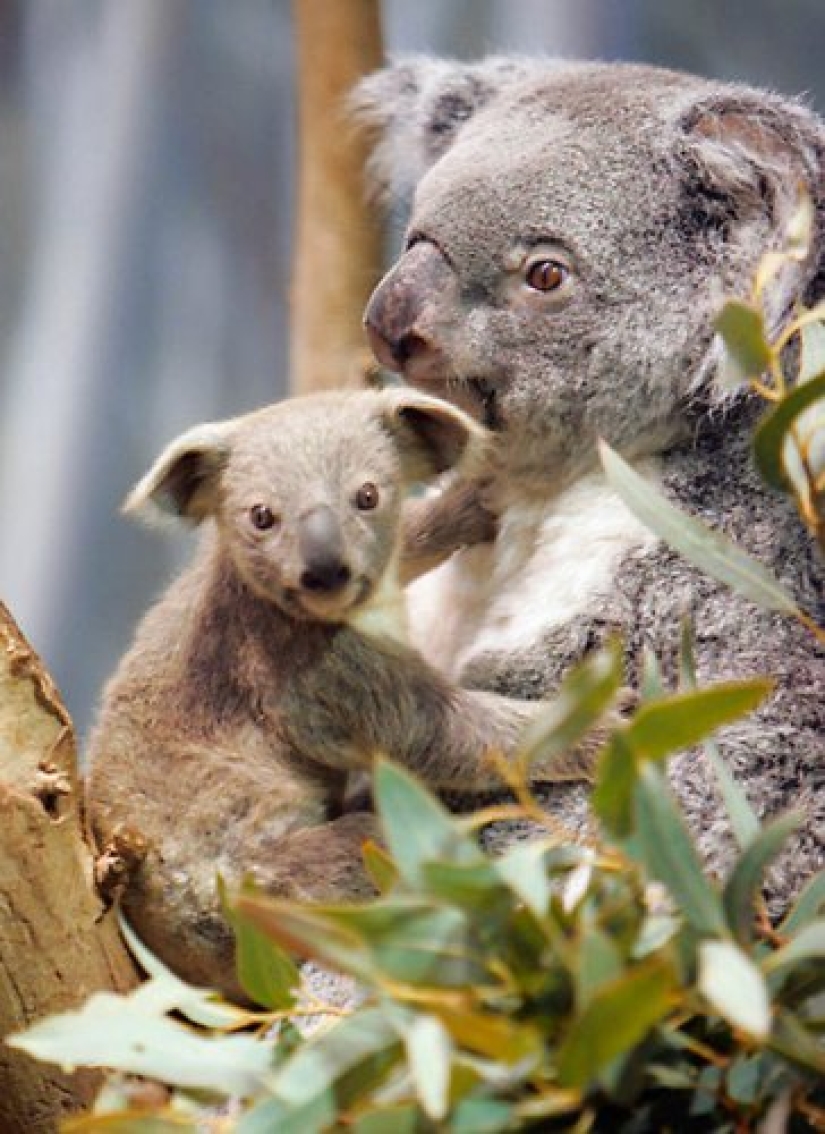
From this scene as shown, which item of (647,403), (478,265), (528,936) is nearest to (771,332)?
(647,403)

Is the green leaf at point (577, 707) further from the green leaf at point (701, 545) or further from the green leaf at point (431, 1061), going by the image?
the green leaf at point (701, 545)

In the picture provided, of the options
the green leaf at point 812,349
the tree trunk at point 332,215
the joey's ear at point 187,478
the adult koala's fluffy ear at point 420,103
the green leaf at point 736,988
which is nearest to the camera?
the green leaf at point 736,988

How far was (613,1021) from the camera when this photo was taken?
0.94 metres

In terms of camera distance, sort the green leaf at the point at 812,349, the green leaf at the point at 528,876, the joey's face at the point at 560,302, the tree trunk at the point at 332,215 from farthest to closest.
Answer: the tree trunk at the point at 332,215 < the joey's face at the point at 560,302 < the green leaf at the point at 812,349 < the green leaf at the point at 528,876

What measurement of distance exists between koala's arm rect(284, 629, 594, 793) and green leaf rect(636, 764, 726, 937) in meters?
0.66

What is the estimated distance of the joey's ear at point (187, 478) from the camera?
71.2 inches

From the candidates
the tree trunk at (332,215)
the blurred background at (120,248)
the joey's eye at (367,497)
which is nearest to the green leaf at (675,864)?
the joey's eye at (367,497)

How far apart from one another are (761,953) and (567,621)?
28.8 inches

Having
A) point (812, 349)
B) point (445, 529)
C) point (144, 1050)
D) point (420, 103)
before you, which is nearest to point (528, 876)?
point (144, 1050)

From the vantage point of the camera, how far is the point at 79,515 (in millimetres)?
3129

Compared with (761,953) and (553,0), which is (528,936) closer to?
(761,953)

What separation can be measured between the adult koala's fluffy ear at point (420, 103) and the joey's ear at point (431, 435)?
66cm

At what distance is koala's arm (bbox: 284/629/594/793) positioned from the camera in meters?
1.73

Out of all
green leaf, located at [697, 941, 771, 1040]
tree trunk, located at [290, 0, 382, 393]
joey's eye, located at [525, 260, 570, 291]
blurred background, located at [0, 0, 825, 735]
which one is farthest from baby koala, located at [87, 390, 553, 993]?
blurred background, located at [0, 0, 825, 735]
